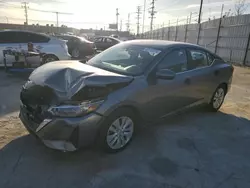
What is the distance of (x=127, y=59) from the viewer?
3.76m

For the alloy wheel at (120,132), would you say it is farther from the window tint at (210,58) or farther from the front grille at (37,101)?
the window tint at (210,58)

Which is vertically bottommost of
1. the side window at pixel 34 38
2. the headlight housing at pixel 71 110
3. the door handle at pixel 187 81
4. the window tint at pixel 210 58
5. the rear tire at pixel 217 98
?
the rear tire at pixel 217 98

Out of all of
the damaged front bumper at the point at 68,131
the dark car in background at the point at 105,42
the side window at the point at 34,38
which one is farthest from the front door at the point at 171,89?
the dark car in background at the point at 105,42

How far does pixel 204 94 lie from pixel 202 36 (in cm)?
1672

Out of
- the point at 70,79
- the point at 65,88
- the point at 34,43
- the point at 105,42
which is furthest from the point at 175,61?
the point at 105,42

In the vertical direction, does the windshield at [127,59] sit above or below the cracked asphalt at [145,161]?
above

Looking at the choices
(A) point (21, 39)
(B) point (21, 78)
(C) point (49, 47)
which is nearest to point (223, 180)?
(B) point (21, 78)

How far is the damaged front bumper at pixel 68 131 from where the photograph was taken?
263cm

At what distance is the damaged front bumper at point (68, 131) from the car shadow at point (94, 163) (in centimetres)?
34

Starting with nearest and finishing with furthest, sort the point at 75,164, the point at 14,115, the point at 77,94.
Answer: the point at 77,94, the point at 75,164, the point at 14,115

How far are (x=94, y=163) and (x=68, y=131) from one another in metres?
0.63

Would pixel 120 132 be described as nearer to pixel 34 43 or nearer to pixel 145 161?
pixel 145 161

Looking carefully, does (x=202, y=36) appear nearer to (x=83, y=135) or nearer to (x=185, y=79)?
(x=185, y=79)

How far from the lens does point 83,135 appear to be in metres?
2.72
